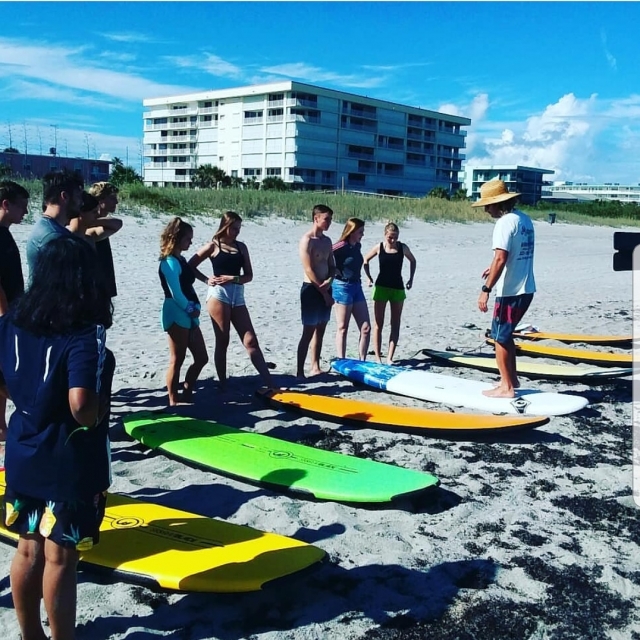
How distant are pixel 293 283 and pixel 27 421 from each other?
36.3 feet

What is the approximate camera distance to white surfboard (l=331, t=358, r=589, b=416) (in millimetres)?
5594

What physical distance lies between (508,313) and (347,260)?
1.88m

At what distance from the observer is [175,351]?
5.45m

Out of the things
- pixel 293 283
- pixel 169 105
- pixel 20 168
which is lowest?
pixel 293 283

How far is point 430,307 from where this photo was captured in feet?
37.8

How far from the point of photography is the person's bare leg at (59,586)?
2.22 meters

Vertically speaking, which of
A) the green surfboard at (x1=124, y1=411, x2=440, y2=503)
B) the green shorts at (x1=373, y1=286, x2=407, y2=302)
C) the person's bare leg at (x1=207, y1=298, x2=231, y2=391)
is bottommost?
the green surfboard at (x1=124, y1=411, x2=440, y2=503)

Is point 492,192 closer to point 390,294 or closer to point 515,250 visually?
point 515,250

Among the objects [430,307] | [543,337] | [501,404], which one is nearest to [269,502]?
[501,404]

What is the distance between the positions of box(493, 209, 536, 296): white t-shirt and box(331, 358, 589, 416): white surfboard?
0.98 metres

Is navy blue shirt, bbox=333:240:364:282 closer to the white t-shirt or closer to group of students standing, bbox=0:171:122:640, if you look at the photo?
the white t-shirt

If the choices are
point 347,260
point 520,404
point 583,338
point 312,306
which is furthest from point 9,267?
point 583,338

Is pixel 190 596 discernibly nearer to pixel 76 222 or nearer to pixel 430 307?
pixel 76 222

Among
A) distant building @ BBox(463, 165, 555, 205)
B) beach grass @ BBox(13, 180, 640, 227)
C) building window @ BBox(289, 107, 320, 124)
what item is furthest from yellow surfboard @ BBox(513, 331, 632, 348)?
distant building @ BBox(463, 165, 555, 205)
